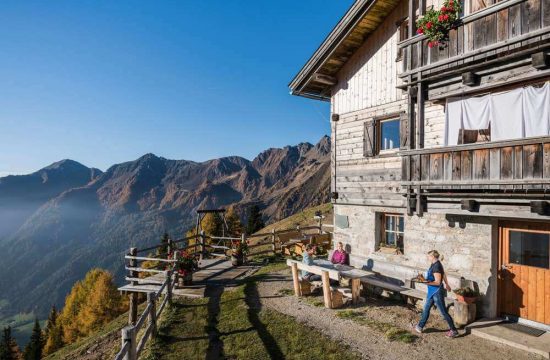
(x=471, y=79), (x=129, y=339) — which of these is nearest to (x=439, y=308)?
Answer: (x=471, y=79)

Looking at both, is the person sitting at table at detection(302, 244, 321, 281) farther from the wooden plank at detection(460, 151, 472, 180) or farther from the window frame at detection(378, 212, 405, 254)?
the wooden plank at detection(460, 151, 472, 180)

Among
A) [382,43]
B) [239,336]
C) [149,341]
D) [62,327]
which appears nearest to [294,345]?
[239,336]

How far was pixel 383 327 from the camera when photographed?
948 cm

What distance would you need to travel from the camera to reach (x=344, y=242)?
1394 cm

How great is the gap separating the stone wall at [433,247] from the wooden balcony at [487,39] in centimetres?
436

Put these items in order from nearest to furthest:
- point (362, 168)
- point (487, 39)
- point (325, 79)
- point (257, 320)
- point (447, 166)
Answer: point (487, 39), point (447, 166), point (257, 320), point (362, 168), point (325, 79)

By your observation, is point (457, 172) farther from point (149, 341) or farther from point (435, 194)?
point (149, 341)

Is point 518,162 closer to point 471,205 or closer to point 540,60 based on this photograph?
point 471,205

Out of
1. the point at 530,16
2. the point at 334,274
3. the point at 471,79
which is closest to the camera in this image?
the point at 530,16

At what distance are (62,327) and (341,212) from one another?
5641 centimetres

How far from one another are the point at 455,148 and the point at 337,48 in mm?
6814

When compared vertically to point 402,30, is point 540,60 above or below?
below

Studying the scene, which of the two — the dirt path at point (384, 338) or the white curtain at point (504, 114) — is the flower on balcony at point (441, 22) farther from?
the dirt path at point (384, 338)

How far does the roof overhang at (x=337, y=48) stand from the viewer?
41.1ft
